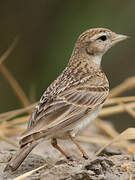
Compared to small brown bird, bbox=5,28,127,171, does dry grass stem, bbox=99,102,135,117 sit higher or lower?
lower

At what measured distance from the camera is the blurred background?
11586 mm

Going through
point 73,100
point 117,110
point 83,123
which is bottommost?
point 117,110

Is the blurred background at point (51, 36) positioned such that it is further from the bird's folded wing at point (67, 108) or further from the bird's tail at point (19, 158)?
the bird's tail at point (19, 158)

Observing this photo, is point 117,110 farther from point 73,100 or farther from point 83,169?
point 83,169

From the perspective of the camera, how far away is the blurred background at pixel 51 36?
11.6 m

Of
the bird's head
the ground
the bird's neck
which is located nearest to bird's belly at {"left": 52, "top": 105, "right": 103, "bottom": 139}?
the ground

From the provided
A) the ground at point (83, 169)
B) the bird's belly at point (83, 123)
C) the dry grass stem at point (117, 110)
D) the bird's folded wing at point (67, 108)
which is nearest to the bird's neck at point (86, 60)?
the bird's folded wing at point (67, 108)

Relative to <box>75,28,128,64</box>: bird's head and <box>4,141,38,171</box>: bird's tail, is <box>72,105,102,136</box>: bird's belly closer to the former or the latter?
<box>4,141,38,171</box>: bird's tail

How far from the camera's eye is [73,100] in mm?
6547

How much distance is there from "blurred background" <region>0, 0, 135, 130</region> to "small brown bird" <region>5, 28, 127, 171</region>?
3.59 meters

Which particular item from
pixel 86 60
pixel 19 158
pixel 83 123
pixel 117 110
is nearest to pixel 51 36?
pixel 117 110

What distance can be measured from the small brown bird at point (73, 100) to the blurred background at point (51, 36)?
11.8 feet

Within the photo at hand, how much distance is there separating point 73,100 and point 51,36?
6538 millimetres

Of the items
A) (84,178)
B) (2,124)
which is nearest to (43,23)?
(2,124)
